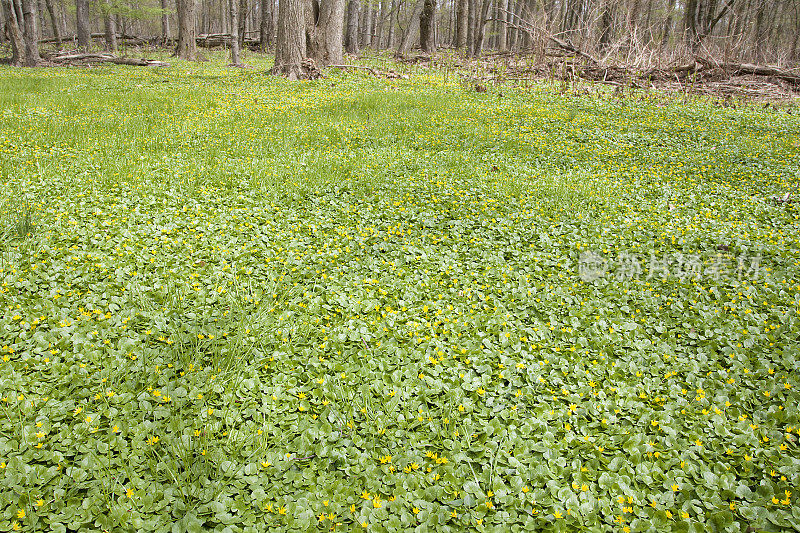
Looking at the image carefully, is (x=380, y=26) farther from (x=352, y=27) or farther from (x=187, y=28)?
(x=187, y=28)

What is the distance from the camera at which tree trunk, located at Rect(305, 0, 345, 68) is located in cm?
1585

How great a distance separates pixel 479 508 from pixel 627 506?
0.89 meters

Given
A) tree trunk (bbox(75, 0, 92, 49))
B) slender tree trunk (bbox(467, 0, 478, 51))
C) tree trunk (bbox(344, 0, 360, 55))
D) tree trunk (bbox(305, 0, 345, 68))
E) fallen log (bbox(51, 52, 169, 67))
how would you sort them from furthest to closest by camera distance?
1. tree trunk (bbox(344, 0, 360, 55))
2. slender tree trunk (bbox(467, 0, 478, 51))
3. tree trunk (bbox(75, 0, 92, 49))
4. fallen log (bbox(51, 52, 169, 67))
5. tree trunk (bbox(305, 0, 345, 68))

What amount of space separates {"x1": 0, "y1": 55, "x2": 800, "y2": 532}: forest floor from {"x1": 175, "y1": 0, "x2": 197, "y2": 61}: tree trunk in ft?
50.0

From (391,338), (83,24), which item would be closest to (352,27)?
(83,24)

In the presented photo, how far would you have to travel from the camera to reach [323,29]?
53.6 ft

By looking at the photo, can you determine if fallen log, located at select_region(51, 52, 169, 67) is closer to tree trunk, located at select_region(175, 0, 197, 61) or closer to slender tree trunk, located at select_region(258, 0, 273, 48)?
tree trunk, located at select_region(175, 0, 197, 61)

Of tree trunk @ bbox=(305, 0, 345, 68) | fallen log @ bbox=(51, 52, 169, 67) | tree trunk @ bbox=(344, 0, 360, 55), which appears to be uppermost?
tree trunk @ bbox=(344, 0, 360, 55)

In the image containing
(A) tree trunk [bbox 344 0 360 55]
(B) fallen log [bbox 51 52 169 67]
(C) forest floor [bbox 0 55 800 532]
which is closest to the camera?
(C) forest floor [bbox 0 55 800 532]

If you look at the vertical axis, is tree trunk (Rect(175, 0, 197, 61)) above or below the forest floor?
above

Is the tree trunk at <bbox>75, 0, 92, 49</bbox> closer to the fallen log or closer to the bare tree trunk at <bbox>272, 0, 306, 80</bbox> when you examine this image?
the fallen log

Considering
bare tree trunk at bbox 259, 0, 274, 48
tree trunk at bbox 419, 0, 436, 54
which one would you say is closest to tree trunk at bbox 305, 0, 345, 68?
tree trunk at bbox 419, 0, 436, 54

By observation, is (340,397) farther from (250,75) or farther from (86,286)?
(250,75)

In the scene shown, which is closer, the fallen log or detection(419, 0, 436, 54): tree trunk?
the fallen log
